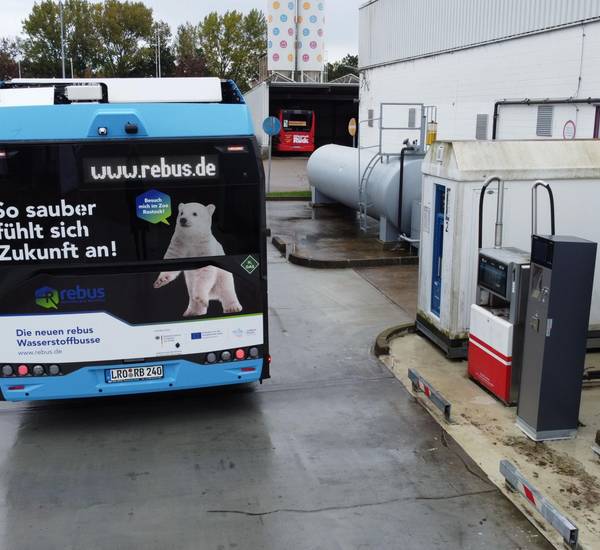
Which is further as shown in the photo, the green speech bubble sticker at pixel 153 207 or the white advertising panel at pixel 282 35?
the white advertising panel at pixel 282 35

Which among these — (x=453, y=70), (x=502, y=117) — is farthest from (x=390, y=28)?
(x=502, y=117)

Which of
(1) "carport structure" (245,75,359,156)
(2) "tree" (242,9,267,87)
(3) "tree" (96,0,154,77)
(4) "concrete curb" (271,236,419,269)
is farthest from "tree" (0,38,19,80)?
(4) "concrete curb" (271,236,419,269)

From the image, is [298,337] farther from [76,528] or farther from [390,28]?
[390,28]

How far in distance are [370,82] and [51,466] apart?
95.6 feet

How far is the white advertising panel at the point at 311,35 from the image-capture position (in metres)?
53.7

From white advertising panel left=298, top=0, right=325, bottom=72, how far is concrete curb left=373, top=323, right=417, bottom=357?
47.1m

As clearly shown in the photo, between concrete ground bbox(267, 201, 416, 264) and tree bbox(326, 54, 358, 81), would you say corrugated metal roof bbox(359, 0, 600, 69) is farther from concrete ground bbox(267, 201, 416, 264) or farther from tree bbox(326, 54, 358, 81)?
tree bbox(326, 54, 358, 81)

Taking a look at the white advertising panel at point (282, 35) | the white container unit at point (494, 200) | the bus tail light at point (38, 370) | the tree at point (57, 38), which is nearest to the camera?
the bus tail light at point (38, 370)

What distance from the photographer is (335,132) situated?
55438 mm

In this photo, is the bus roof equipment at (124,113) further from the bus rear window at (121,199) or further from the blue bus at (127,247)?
the bus rear window at (121,199)

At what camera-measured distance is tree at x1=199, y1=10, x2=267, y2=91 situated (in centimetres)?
9725

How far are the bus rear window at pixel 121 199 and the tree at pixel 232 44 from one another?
308ft

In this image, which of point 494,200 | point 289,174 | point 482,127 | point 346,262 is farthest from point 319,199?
point 494,200

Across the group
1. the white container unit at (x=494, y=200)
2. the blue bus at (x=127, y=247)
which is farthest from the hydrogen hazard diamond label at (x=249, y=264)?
the white container unit at (x=494, y=200)
